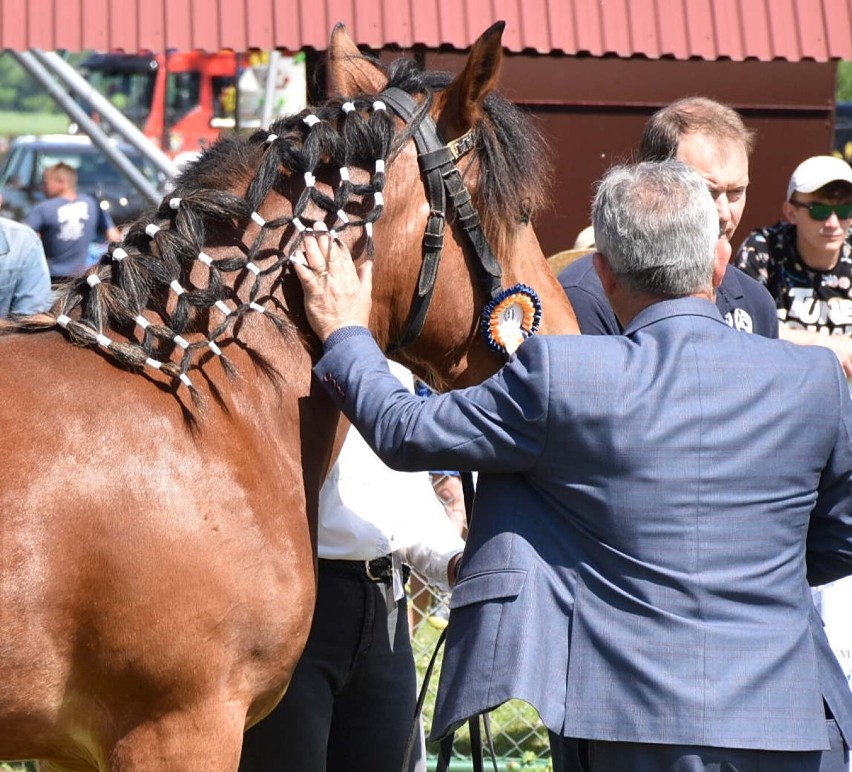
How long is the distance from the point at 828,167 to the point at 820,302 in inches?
21.2

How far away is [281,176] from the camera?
2305 mm

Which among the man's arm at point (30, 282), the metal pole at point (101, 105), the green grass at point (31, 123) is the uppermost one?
the green grass at point (31, 123)

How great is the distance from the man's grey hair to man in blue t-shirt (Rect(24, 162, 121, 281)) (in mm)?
8542

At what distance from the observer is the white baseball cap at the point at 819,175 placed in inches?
172

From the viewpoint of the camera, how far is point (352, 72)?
253 centimetres

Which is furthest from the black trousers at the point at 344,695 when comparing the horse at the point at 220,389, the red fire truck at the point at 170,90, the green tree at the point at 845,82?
the green tree at the point at 845,82

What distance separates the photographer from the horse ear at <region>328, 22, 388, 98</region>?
2509 millimetres

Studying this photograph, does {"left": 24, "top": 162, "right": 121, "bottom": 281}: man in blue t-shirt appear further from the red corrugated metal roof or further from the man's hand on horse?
the man's hand on horse

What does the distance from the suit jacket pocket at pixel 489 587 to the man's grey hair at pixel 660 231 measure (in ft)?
1.90

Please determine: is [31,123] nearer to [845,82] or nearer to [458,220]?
[845,82]

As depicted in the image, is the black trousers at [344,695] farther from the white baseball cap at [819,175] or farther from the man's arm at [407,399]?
the white baseball cap at [819,175]

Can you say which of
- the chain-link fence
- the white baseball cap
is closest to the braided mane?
the white baseball cap

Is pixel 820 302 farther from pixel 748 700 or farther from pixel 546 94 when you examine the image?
pixel 546 94

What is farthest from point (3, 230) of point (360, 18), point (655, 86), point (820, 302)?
point (655, 86)
